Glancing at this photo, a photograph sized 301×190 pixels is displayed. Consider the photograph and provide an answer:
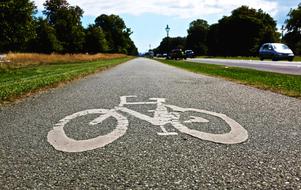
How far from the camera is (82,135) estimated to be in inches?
194

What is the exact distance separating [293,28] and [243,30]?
11553 millimetres

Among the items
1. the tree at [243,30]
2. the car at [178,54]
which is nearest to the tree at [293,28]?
the tree at [243,30]

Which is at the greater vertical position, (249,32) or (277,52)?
(249,32)

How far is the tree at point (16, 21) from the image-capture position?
105ft

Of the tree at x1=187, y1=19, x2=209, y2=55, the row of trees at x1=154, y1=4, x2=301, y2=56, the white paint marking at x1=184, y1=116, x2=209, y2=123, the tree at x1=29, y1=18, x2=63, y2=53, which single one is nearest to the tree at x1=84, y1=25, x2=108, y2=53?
the row of trees at x1=154, y1=4, x2=301, y2=56

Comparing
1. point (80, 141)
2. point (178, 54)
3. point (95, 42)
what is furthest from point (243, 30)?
point (80, 141)

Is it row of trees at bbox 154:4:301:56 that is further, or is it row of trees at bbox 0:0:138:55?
row of trees at bbox 154:4:301:56

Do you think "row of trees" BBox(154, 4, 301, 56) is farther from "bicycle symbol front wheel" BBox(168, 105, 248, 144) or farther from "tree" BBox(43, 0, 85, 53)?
"bicycle symbol front wheel" BBox(168, 105, 248, 144)

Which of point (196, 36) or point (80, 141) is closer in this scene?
point (80, 141)

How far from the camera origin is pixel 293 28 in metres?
89.7

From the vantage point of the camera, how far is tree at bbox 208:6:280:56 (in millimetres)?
89875

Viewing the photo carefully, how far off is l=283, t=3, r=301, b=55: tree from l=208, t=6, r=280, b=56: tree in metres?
3.38

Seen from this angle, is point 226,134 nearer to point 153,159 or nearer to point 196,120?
point 196,120

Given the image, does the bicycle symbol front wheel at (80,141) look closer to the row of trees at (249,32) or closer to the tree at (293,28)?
the row of trees at (249,32)
